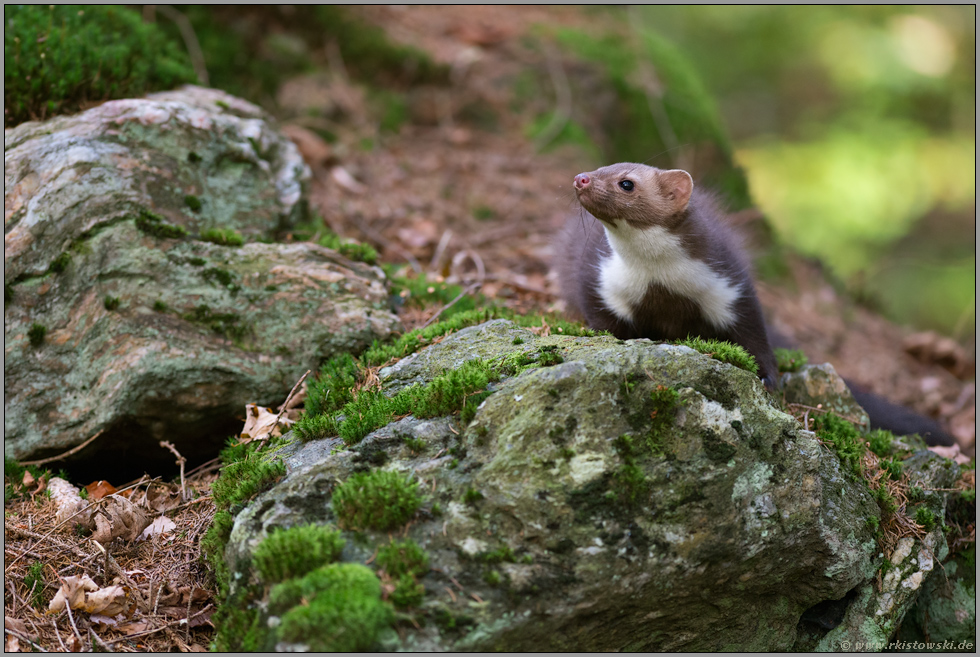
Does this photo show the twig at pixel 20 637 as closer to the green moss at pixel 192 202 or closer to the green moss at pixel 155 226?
the green moss at pixel 155 226

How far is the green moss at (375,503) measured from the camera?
3.00m

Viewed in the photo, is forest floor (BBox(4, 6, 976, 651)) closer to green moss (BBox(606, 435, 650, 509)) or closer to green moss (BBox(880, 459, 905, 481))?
green moss (BBox(606, 435, 650, 509))

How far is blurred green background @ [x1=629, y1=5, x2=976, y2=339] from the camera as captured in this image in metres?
12.8

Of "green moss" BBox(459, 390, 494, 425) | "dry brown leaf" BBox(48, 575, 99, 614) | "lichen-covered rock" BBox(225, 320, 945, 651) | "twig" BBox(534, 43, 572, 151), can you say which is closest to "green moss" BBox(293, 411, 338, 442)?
"lichen-covered rock" BBox(225, 320, 945, 651)

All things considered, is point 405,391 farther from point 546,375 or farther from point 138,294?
point 138,294

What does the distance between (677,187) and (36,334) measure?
4.05 meters

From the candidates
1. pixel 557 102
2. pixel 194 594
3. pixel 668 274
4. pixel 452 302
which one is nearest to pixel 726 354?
pixel 668 274

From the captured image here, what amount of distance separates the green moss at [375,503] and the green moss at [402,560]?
0.13 m

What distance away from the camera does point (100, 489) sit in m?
4.11

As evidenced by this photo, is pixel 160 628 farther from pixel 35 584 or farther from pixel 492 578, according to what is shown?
pixel 492 578

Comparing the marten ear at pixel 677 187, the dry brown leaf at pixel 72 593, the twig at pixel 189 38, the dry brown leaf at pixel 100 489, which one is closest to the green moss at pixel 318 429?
the dry brown leaf at pixel 72 593

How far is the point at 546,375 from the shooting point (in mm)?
3381

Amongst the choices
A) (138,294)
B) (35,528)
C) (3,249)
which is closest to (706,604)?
(35,528)

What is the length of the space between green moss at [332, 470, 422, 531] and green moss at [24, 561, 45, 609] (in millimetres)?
1608
